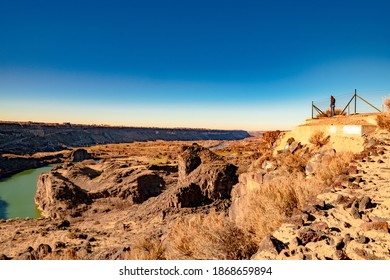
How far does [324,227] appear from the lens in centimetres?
413

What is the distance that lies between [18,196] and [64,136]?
70638 mm

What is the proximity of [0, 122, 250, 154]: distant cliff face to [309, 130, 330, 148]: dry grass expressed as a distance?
6211cm

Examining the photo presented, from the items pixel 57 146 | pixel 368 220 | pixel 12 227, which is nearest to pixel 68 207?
pixel 12 227

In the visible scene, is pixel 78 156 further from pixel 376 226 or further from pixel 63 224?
pixel 376 226

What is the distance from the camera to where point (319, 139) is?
11586 mm

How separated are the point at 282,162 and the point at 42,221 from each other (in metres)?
16.5

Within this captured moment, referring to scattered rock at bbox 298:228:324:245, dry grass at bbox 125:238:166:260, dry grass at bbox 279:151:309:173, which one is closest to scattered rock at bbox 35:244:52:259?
dry grass at bbox 125:238:166:260

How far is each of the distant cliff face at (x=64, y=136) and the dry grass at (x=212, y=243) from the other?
62633mm

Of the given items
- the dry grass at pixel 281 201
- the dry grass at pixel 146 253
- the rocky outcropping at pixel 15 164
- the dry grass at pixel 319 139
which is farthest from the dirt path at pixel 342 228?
the rocky outcropping at pixel 15 164

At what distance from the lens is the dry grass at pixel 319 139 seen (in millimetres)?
11336

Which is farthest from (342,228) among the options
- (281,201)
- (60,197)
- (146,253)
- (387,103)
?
(60,197)

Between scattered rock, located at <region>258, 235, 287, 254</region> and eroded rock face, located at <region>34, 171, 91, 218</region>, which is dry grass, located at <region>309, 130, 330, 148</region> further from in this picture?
eroded rock face, located at <region>34, 171, 91, 218</region>
